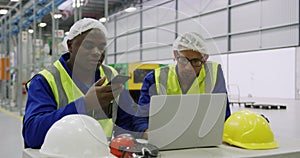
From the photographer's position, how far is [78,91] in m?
1.42

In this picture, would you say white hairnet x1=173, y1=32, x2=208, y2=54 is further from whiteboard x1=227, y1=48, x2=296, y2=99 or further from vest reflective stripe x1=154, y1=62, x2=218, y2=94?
whiteboard x1=227, y1=48, x2=296, y2=99

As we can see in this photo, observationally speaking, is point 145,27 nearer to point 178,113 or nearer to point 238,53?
point 178,113

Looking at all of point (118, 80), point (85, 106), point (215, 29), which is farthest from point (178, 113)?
point (215, 29)

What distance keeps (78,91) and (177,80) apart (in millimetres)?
564

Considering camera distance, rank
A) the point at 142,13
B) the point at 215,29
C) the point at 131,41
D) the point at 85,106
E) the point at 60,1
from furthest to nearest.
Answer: the point at 215,29 < the point at 60,1 < the point at 131,41 < the point at 142,13 < the point at 85,106

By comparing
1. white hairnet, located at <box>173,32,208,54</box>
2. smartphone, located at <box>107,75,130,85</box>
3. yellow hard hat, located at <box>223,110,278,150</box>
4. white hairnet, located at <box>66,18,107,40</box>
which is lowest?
yellow hard hat, located at <box>223,110,278,150</box>

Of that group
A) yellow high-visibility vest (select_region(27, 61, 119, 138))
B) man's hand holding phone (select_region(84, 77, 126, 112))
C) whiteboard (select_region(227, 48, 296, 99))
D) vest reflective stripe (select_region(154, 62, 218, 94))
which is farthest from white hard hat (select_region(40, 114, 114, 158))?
whiteboard (select_region(227, 48, 296, 99))

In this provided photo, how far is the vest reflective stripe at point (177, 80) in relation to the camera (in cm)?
157

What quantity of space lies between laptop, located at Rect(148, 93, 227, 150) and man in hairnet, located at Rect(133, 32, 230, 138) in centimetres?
24

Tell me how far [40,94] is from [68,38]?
0.31 meters

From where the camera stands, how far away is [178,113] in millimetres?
1110

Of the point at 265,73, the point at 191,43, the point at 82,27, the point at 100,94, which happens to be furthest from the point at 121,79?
the point at 265,73

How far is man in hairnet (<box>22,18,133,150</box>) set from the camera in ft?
4.01

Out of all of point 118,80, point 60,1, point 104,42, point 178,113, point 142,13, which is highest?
point 60,1
